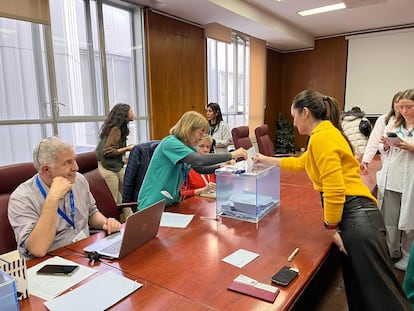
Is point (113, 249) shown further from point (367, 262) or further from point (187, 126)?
point (367, 262)

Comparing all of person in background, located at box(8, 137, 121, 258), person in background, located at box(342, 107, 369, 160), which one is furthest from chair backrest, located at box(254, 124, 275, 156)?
person in background, located at box(8, 137, 121, 258)

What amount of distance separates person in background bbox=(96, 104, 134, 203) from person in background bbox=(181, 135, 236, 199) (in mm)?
969

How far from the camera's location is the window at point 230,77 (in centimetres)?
554

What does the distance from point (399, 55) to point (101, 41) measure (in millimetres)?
5689

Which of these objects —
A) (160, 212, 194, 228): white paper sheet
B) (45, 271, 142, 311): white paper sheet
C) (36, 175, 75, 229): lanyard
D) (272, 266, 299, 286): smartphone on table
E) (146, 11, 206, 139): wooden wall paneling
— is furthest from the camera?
(146, 11, 206, 139): wooden wall paneling

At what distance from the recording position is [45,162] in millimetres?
1475

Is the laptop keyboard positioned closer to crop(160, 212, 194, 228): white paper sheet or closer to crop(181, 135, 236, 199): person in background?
crop(160, 212, 194, 228): white paper sheet

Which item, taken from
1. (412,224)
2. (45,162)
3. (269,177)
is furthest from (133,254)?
(412,224)

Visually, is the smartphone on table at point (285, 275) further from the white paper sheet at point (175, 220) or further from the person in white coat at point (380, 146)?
the person in white coat at point (380, 146)

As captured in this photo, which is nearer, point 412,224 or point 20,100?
point 412,224

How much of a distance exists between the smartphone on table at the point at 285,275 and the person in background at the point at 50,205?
84cm

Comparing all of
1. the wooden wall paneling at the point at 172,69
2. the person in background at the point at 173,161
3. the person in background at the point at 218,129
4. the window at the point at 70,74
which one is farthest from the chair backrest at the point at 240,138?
the person in background at the point at 173,161

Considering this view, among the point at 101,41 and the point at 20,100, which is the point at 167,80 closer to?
the point at 101,41

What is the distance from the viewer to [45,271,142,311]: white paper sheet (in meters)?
0.96
